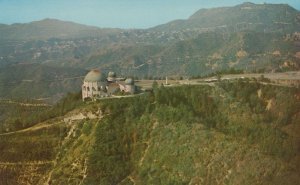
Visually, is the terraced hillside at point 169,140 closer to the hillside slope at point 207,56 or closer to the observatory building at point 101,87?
the observatory building at point 101,87

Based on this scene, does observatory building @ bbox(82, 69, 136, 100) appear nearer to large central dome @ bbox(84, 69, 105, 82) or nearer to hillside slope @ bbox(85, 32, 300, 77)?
large central dome @ bbox(84, 69, 105, 82)

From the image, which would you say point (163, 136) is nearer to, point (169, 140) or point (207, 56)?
point (169, 140)

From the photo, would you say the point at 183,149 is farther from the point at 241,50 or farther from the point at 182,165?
the point at 241,50

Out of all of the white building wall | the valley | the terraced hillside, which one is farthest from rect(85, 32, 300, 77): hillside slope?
the terraced hillside

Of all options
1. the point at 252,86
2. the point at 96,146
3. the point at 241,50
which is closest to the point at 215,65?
the point at 241,50

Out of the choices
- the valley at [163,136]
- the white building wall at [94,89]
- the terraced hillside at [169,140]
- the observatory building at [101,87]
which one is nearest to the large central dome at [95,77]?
the observatory building at [101,87]

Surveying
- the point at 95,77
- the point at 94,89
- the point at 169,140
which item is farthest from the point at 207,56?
the point at 169,140
